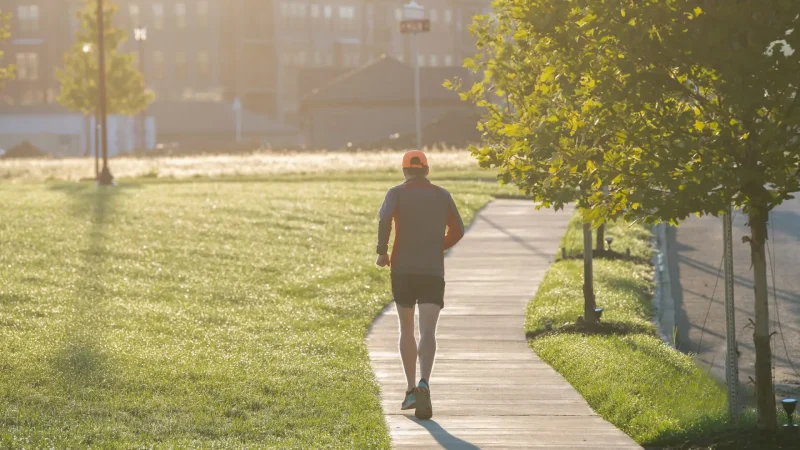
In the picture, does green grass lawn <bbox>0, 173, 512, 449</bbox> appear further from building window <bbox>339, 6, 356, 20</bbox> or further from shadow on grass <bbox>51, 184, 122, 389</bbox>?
building window <bbox>339, 6, 356, 20</bbox>

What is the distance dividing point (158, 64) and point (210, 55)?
13.6 ft

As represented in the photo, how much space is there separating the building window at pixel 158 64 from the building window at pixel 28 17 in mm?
9211

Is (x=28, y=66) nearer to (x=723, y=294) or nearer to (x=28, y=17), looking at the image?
(x=28, y=17)

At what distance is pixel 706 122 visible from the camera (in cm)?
881

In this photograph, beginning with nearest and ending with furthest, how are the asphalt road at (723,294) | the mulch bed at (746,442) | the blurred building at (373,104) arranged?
the mulch bed at (746,442), the asphalt road at (723,294), the blurred building at (373,104)

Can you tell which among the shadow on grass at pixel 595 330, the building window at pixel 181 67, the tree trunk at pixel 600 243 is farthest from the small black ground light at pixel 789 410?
the building window at pixel 181 67

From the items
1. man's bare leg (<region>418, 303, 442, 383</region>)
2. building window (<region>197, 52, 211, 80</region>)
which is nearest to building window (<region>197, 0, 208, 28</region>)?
building window (<region>197, 52, 211, 80</region>)

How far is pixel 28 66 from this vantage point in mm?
97562

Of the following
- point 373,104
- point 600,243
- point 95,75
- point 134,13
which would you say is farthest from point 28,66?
point 600,243

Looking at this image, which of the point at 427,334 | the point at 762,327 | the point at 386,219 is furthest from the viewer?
the point at 427,334

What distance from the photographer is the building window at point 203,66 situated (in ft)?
327

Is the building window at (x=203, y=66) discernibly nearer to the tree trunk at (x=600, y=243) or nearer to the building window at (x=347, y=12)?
the building window at (x=347, y=12)

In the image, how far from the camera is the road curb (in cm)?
1590

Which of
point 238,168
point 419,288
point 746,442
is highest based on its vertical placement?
point 419,288
